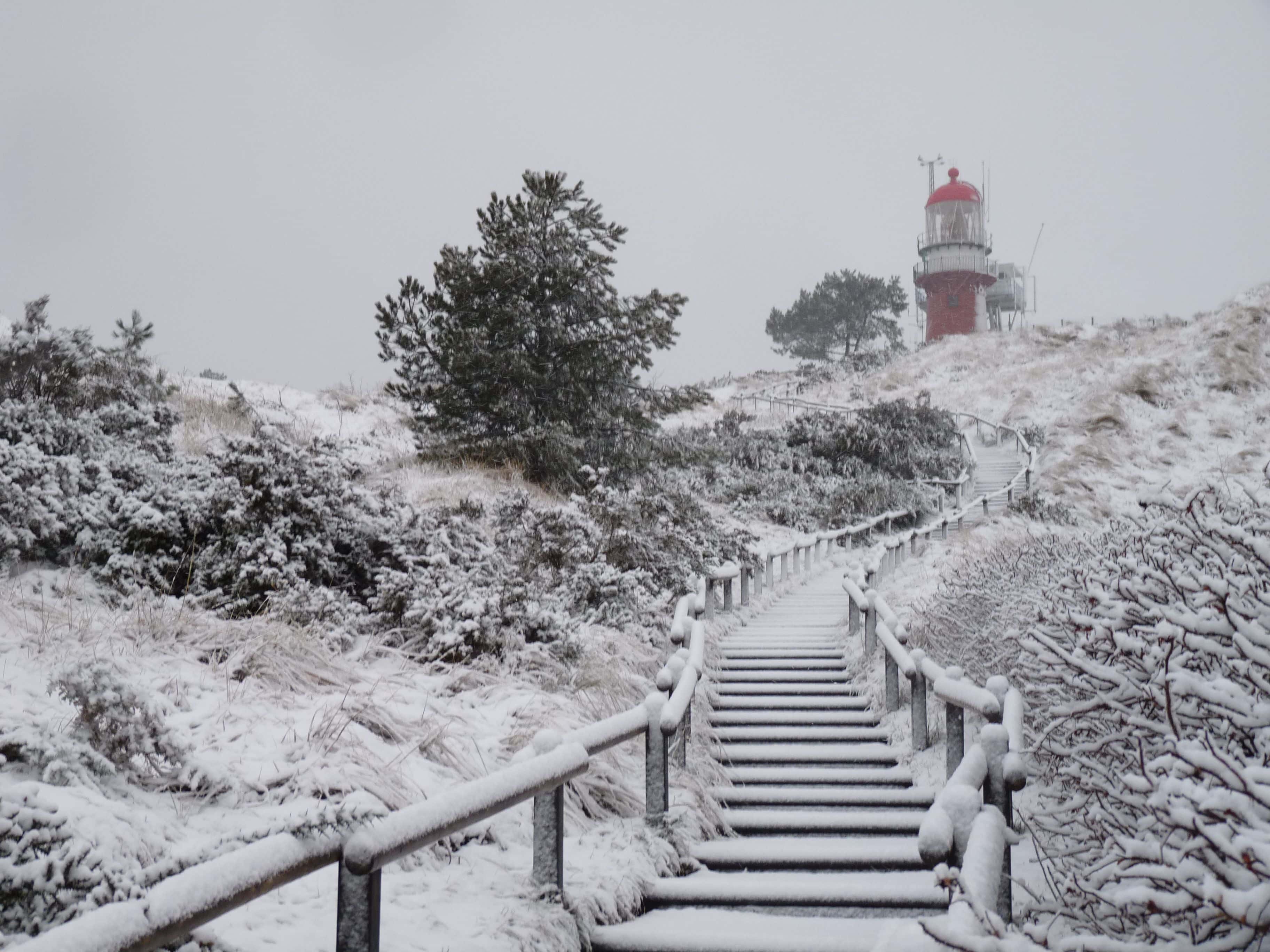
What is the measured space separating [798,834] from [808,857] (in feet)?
2.43

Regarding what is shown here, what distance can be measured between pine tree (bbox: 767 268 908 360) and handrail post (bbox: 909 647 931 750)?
53.1 meters

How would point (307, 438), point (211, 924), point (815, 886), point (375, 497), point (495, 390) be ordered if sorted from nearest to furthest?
point (211, 924)
point (815, 886)
point (375, 497)
point (307, 438)
point (495, 390)

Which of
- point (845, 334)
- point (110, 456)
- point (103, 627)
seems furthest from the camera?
point (845, 334)

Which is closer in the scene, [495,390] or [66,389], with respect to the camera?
[66,389]

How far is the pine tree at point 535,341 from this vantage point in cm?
1658

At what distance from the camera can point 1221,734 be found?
12.1ft

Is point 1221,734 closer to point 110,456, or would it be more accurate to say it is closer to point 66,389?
point 110,456

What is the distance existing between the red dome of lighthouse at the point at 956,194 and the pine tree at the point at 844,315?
5311 millimetres

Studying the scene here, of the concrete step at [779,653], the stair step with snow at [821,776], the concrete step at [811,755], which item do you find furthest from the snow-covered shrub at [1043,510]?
the stair step with snow at [821,776]

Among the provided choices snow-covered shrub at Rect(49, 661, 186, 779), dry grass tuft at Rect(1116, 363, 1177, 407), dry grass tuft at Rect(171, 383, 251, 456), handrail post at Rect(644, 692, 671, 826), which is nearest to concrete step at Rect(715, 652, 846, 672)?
handrail post at Rect(644, 692, 671, 826)

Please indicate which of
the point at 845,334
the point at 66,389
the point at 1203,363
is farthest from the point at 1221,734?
the point at 845,334

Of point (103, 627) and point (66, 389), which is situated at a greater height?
point (66, 389)

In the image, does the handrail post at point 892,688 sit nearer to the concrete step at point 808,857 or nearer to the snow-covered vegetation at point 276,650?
the snow-covered vegetation at point 276,650

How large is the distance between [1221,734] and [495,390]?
45.4ft
